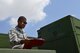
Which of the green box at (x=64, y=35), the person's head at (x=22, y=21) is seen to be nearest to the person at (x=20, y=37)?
the person's head at (x=22, y=21)

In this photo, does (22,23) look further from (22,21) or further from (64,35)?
(64,35)

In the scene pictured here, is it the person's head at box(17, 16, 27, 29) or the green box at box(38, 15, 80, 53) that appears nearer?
the person's head at box(17, 16, 27, 29)

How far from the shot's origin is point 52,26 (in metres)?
5.11

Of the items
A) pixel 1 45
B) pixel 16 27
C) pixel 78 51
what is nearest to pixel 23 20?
pixel 16 27

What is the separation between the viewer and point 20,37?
3.01m

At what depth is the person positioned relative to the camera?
9.32ft

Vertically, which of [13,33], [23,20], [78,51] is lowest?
[78,51]

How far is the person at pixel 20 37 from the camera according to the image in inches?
112

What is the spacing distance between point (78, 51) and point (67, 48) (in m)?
0.38

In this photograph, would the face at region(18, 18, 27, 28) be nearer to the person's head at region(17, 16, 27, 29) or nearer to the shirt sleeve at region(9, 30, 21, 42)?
the person's head at region(17, 16, 27, 29)

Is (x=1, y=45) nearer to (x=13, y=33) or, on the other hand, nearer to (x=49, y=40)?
(x=49, y=40)

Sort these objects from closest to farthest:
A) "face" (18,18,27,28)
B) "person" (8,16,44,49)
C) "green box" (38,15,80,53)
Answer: "person" (8,16,44,49) → "face" (18,18,27,28) → "green box" (38,15,80,53)

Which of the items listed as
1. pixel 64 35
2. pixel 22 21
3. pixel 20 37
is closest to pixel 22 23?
pixel 22 21

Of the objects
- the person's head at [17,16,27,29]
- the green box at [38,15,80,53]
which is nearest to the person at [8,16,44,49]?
the person's head at [17,16,27,29]
